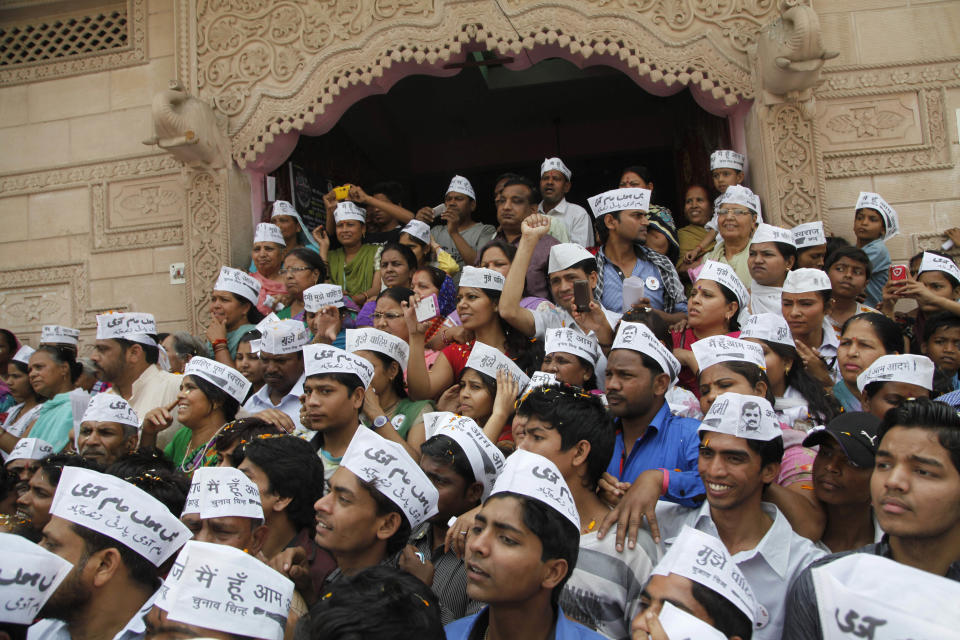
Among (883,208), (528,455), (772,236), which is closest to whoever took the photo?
(528,455)

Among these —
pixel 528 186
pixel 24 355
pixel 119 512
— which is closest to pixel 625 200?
pixel 528 186

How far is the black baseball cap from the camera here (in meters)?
3.02

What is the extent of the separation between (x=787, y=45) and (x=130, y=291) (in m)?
6.12

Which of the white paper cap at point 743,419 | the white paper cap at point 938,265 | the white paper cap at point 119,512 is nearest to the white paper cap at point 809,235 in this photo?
the white paper cap at point 938,265

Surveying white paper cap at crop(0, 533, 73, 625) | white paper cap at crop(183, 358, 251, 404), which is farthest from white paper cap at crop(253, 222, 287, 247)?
white paper cap at crop(0, 533, 73, 625)

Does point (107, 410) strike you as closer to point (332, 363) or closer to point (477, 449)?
point (332, 363)

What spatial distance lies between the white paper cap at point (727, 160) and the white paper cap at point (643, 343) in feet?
10.3

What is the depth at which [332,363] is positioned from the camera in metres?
4.27

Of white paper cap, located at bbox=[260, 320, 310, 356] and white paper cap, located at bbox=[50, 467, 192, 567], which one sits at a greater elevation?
white paper cap, located at bbox=[260, 320, 310, 356]

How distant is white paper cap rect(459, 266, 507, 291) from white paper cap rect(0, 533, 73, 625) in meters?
2.97

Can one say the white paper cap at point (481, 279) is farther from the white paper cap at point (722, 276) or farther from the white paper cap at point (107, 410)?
the white paper cap at point (107, 410)

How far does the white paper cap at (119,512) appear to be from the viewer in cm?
300

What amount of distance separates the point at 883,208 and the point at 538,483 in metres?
4.66

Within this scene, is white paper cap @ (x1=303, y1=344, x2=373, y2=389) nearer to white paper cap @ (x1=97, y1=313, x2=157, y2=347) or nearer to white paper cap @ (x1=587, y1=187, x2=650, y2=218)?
white paper cap @ (x1=97, y1=313, x2=157, y2=347)
